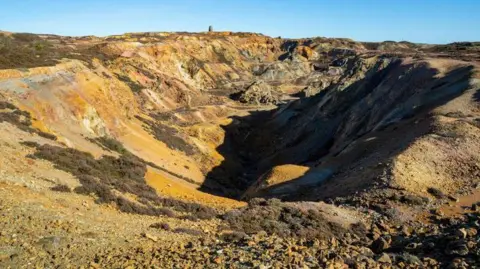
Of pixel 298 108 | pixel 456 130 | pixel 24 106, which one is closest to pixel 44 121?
pixel 24 106

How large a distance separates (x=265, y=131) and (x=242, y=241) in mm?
52576

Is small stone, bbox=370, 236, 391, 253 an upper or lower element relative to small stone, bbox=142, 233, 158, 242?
lower

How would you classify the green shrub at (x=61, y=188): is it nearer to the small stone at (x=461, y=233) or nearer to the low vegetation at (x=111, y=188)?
the low vegetation at (x=111, y=188)

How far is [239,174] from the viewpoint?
48.9 m

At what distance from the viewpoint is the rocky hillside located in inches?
483

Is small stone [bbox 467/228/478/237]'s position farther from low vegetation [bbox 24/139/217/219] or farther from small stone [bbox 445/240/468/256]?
low vegetation [bbox 24/139/217/219]

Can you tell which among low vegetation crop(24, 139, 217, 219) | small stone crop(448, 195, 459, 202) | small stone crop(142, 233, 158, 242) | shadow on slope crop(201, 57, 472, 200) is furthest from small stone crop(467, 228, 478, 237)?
low vegetation crop(24, 139, 217, 219)

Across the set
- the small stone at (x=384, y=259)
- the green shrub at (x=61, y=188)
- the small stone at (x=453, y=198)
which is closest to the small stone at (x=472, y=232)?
the small stone at (x=384, y=259)

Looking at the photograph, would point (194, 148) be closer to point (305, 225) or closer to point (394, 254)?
point (305, 225)

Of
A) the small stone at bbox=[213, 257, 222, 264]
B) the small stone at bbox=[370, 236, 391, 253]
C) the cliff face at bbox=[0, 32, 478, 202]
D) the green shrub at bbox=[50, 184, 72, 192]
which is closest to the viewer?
the small stone at bbox=[213, 257, 222, 264]

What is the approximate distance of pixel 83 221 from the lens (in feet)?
47.0

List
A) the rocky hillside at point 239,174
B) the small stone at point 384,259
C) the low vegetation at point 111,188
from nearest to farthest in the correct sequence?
1. the small stone at point 384,259
2. the rocky hillside at point 239,174
3. the low vegetation at point 111,188

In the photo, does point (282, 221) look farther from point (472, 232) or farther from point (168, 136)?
point (168, 136)

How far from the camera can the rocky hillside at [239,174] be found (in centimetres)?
1227
